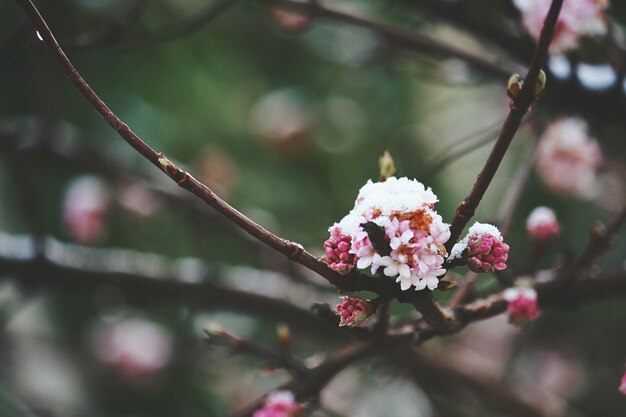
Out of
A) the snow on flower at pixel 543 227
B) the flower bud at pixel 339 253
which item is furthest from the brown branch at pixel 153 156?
the snow on flower at pixel 543 227

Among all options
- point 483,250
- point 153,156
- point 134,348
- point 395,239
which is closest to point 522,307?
point 483,250

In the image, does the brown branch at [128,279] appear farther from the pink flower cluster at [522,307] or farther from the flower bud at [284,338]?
the pink flower cluster at [522,307]

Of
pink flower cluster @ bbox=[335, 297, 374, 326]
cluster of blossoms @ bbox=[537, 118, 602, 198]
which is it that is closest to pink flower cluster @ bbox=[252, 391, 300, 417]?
pink flower cluster @ bbox=[335, 297, 374, 326]

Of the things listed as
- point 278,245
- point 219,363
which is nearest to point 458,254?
point 278,245

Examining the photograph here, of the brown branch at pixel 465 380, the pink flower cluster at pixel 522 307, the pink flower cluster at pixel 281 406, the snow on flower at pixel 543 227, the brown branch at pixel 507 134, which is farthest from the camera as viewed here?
the brown branch at pixel 465 380

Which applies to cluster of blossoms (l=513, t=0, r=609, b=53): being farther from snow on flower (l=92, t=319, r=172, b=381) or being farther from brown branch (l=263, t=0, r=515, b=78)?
snow on flower (l=92, t=319, r=172, b=381)

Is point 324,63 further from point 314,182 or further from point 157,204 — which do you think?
point 157,204
